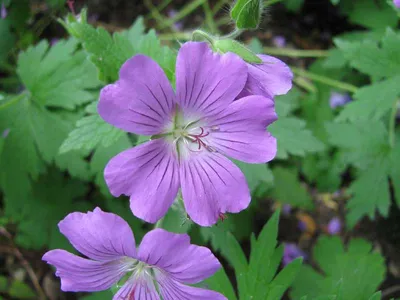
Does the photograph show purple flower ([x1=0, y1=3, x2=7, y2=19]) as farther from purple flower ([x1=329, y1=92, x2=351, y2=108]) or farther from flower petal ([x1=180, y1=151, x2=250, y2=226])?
purple flower ([x1=329, y1=92, x2=351, y2=108])

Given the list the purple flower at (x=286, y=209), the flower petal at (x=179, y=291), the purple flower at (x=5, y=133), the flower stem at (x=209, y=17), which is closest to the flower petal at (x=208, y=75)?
the flower petal at (x=179, y=291)

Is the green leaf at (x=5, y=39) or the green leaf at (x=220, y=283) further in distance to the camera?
the green leaf at (x=5, y=39)

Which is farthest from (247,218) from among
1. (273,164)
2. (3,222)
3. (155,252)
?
(155,252)

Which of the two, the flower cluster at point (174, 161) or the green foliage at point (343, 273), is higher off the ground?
the flower cluster at point (174, 161)

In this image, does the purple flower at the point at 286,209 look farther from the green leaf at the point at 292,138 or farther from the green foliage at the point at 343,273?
the green leaf at the point at 292,138

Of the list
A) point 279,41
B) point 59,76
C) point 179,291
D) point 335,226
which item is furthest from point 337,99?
point 179,291

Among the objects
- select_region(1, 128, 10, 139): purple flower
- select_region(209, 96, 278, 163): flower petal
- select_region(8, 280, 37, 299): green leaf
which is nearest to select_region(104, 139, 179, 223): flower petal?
select_region(209, 96, 278, 163): flower petal

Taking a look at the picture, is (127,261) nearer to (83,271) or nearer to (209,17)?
(83,271)

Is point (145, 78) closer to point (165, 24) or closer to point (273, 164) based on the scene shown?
point (273, 164)

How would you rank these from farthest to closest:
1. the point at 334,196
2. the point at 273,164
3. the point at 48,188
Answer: the point at 334,196 < the point at 273,164 < the point at 48,188
